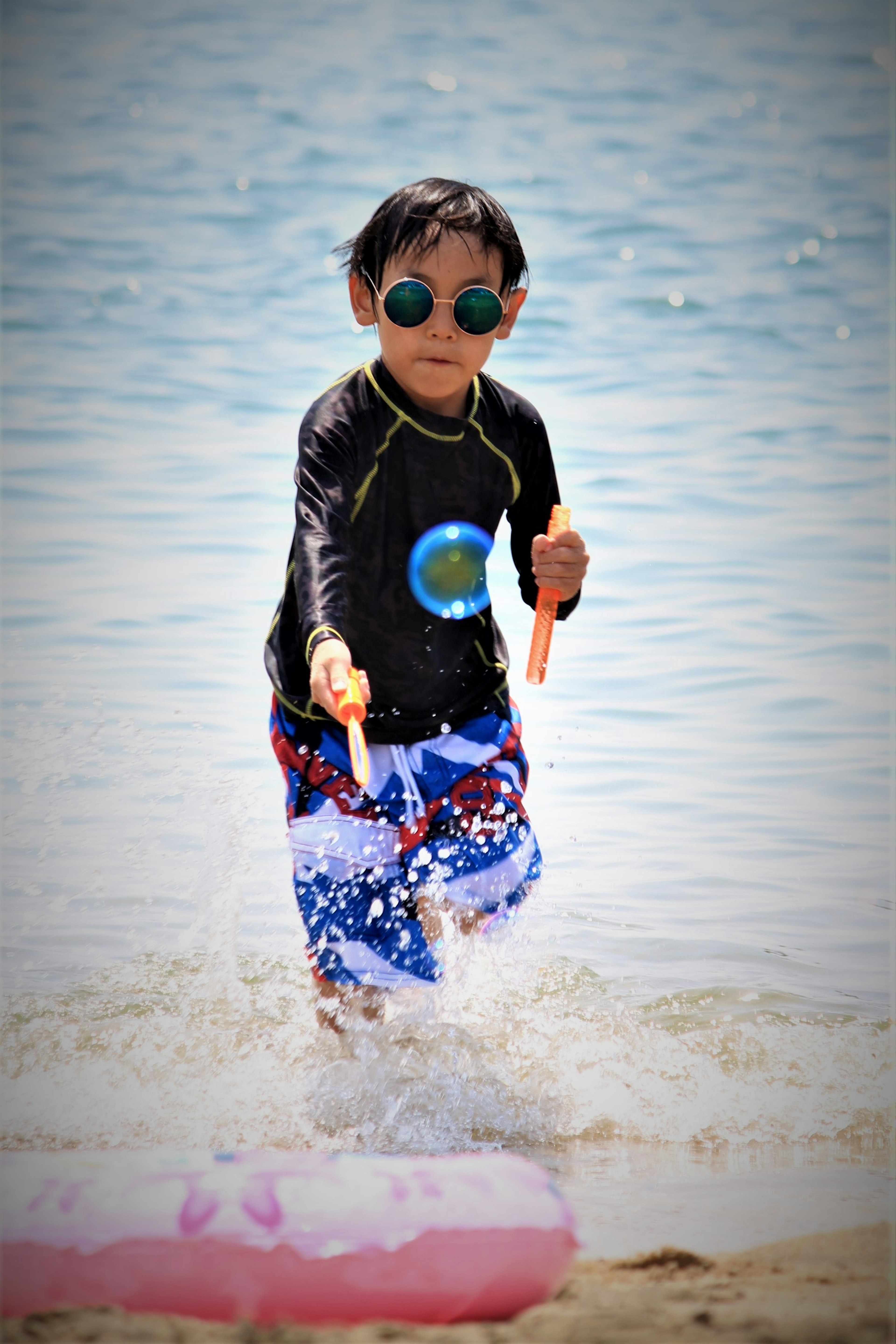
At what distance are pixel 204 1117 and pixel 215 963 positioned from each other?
30.0 inches

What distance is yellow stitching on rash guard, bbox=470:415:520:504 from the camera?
2.14 meters

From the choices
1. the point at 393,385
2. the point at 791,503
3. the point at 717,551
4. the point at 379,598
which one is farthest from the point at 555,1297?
the point at 791,503

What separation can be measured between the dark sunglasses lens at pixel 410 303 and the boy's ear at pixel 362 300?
0.12m

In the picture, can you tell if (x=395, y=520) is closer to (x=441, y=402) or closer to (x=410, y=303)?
(x=441, y=402)

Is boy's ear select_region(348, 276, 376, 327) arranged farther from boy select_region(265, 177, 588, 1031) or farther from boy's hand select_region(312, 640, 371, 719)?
boy's hand select_region(312, 640, 371, 719)

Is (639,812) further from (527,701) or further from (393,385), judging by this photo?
(393,385)

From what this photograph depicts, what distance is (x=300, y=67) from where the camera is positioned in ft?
34.4

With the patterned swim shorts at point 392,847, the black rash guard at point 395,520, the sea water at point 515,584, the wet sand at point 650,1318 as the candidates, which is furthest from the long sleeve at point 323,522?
the wet sand at point 650,1318

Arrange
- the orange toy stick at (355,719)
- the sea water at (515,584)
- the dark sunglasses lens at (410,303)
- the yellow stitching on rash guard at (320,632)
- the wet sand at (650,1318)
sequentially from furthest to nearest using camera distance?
the sea water at (515,584)
the dark sunglasses lens at (410,303)
the yellow stitching on rash guard at (320,632)
the orange toy stick at (355,719)
the wet sand at (650,1318)

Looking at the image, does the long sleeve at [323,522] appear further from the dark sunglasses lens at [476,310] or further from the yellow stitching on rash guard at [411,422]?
the dark sunglasses lens at [476,310]

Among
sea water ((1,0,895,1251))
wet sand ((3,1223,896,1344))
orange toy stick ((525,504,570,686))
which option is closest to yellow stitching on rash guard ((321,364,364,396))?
orange toy stick ((525,504,570,686))

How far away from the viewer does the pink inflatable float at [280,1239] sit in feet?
4.85

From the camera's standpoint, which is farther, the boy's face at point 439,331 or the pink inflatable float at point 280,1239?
the boy's face at point 439,331

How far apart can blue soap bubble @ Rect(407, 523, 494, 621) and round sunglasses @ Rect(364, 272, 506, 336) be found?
1.10ft
